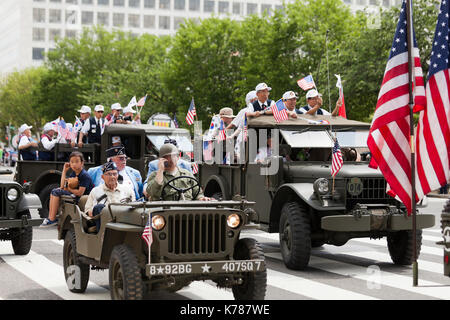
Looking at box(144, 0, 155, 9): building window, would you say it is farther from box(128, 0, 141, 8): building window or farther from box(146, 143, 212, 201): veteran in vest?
box(146, 143, 212, 201): veteran in vest

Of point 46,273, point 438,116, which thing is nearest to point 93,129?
point 46,273

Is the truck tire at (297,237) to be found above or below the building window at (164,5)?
below

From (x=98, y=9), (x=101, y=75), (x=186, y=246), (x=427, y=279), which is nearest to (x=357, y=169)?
(x=427, y=279)

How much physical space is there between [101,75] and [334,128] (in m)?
55.6

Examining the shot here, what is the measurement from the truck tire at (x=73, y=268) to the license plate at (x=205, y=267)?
207cm

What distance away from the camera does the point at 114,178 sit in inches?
370

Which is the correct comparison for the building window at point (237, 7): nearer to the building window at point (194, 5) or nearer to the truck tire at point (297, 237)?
the building window at point (194, 5)

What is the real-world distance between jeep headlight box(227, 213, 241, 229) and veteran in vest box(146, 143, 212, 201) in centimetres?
95

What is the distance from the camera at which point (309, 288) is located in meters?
9.98

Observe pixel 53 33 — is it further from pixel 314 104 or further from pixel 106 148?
pixel 314 104

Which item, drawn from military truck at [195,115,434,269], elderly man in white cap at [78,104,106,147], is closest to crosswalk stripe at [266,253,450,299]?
military truck at [195,115,434,269]

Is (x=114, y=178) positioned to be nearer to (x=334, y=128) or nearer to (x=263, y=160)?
(x=263, y=160)

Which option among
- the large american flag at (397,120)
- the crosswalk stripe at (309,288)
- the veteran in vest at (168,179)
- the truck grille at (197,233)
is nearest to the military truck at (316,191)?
the crosswalk stripe at (309,288)

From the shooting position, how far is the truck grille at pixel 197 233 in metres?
7.73
